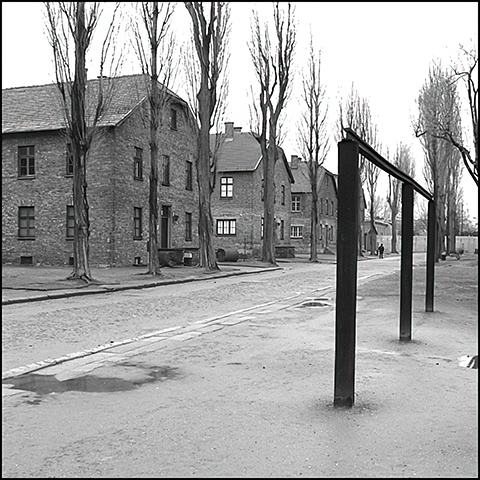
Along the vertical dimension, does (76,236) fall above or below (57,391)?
above

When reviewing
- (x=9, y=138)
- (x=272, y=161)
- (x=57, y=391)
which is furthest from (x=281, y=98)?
(x=57, y=391)

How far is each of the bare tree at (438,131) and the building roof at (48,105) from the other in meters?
12.8

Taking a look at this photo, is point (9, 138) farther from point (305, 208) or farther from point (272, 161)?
Answer: point (305, 208)

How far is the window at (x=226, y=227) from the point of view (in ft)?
166

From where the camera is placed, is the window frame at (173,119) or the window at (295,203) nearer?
the window frame at (173,119)

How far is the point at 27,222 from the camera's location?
103ft

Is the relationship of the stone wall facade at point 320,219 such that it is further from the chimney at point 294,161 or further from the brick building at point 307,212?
the chimney at point 294,161

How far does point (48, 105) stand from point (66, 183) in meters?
5.16

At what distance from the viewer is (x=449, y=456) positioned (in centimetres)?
445

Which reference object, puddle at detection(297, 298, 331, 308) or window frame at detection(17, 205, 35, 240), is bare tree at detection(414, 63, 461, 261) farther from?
window frame at detection(17, 205, 35, 240)

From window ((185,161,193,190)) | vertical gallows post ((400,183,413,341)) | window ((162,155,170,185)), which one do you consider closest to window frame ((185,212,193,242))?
window ((185,161,193,190))

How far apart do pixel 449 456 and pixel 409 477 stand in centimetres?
57

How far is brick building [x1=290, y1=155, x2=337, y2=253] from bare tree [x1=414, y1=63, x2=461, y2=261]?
15.4 m

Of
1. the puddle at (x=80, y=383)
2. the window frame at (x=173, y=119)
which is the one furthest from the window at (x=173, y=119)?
the puddle at (x=80, y=383)
